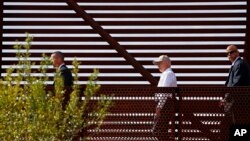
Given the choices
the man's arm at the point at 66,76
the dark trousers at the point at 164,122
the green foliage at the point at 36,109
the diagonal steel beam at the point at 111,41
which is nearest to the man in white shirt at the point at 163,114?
the dark trousers at the point at 164,122

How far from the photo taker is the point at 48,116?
782cm

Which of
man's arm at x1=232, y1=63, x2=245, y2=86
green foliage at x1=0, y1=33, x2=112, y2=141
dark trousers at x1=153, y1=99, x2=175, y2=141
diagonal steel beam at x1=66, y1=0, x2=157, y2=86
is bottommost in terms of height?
green foliage at x1=0, y1=33, x2=112, y2=141

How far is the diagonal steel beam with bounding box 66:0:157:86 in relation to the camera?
1230 cm

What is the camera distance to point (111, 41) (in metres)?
Answer: 12.7

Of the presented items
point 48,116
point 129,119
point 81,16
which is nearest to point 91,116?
point 129,119

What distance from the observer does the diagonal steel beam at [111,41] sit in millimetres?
12297

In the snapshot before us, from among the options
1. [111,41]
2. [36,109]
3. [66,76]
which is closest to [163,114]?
[66,76]

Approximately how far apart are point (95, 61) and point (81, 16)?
1018 millimetres

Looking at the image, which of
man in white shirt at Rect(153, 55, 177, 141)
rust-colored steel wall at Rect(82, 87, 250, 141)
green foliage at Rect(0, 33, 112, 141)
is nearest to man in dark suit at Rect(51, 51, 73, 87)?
rust-colored steel wall at Rect(82, 87, 250, 141)

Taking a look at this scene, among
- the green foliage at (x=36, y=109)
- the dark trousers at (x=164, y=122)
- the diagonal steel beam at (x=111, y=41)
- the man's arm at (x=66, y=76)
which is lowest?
the green foliage at (x=36, y=109)

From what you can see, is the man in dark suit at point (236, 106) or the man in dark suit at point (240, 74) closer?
the man in dark suit at point (236, 106)

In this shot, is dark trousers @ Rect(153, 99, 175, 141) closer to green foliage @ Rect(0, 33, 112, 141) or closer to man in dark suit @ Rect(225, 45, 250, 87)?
man in dark suit @ Rect(225, 45, 250, 87)

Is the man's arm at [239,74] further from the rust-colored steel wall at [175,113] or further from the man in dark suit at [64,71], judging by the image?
the man in dark suit at [64,71]
